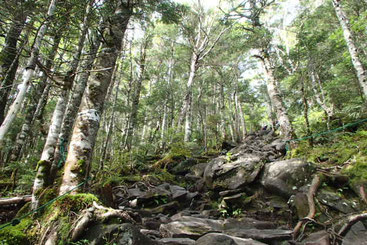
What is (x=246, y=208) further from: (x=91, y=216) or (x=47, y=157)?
(x=47, y=157)

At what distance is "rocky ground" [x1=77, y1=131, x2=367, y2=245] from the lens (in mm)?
3305

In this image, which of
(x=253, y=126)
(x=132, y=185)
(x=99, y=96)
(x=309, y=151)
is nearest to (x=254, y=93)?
(x=253, y=126)

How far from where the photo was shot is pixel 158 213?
605cm

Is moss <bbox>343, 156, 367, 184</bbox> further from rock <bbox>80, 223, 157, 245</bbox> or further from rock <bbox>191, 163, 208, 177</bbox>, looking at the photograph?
rock <bbox>191, 163, 208, 177</bbox>

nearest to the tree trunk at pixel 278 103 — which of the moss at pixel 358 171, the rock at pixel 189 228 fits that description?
the moss at pixel 358 171

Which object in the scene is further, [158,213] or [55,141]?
A: [158,213]

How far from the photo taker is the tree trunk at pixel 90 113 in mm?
3823

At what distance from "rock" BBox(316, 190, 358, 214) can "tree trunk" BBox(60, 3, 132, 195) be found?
537 cm

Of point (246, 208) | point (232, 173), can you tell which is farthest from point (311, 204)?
point (232, 173)

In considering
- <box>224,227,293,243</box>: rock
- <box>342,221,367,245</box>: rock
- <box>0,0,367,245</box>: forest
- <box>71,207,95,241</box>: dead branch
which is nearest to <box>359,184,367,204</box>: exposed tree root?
<box>0,0,367,245</box>: forest

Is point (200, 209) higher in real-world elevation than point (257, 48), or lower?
lower

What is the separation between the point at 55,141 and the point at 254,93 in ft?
91.2

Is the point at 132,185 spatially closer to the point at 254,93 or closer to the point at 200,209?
the point at 200,209

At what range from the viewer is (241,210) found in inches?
222
